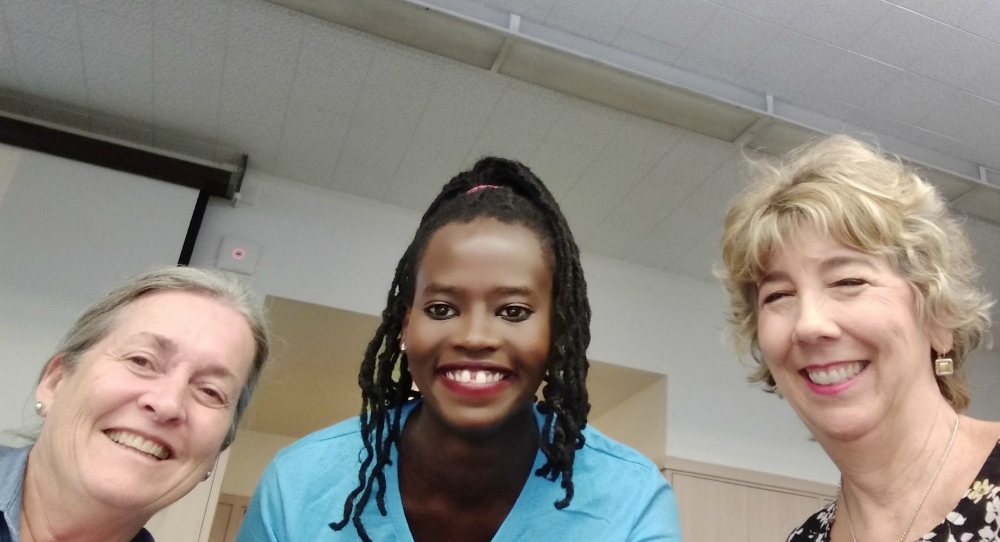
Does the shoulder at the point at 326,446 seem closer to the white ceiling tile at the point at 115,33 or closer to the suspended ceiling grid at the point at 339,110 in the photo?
the suspended ceiling grid at the point at 339,110

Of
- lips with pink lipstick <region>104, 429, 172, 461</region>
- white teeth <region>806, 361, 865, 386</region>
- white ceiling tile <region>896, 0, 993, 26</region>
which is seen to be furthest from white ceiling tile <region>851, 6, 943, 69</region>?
lips with pink lipstick <region>104, 429, 172, 461</region>

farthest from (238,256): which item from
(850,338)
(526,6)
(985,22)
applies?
(985,22)

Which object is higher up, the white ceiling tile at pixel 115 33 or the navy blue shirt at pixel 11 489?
the white ceiling tile at pixel 115 33

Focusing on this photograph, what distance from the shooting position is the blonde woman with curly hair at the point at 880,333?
1210 mm

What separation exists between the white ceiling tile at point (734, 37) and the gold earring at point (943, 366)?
4.75ft

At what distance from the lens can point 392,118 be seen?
118 inches

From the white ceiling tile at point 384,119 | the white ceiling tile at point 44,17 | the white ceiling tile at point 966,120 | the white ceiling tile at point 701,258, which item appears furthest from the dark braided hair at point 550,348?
the white ceiling tile at point 701,258

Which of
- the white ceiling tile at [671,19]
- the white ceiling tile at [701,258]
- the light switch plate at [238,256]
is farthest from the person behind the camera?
the white ceiling tile at [701,258]

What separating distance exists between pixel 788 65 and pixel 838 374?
1.66 metres

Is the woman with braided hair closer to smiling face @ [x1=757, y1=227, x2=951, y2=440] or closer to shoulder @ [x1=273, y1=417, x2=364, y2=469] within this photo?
shoulder @ [x1=273, y1=417, x2=364, y2=469]

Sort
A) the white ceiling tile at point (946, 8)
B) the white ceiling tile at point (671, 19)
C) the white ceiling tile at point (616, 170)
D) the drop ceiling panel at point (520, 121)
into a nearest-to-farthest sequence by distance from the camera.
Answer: the white ceiling tile at point (946, 8), the white ceiling tile at point (671, 19), the drop ceiling panel at point (520, 121), the white ceiling tile at point (616, 170)

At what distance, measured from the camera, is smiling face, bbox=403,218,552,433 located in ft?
3.43

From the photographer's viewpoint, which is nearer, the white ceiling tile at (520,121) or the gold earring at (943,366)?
the gold earring at (943,366)

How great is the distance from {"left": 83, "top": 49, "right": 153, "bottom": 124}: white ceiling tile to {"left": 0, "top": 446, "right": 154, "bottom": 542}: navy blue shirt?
2.04 m
